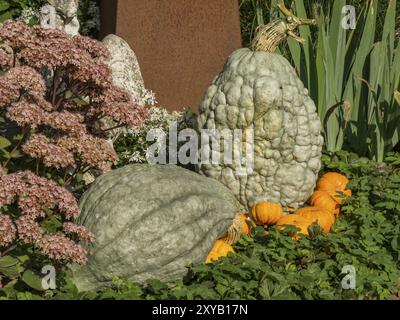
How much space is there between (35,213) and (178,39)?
3.39 metres

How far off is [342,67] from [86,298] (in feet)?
10.4

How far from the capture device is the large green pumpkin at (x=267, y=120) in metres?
5.28

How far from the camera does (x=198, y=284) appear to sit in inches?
173

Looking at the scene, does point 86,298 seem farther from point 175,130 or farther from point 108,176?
point 175,130

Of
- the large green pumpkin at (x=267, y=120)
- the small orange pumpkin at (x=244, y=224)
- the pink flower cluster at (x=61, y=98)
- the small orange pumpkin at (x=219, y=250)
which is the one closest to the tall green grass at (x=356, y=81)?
the large green pumpkin at (x=267, y=120)

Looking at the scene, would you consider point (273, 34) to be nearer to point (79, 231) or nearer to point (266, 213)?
point (266, 213)

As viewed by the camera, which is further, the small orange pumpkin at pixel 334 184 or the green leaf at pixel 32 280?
the small orange pumpkin at pixel 334 184

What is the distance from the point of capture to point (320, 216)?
5289 millimetres

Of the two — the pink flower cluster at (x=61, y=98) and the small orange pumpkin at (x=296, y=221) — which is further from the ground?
the pink flower cluster at (x=61, y=98)

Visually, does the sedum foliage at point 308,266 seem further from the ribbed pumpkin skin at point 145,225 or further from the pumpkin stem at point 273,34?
the pumpkin stem at point 273,34

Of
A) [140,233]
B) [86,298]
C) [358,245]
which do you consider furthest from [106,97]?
[358,245]

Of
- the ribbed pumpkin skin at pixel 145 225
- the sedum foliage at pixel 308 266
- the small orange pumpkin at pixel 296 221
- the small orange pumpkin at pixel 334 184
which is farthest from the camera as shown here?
the small orange pumpkin at pixel 334 184

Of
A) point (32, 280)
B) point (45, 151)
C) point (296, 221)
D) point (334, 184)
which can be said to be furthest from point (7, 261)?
point (334, 184)

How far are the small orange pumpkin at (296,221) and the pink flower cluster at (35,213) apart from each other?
155 cm
